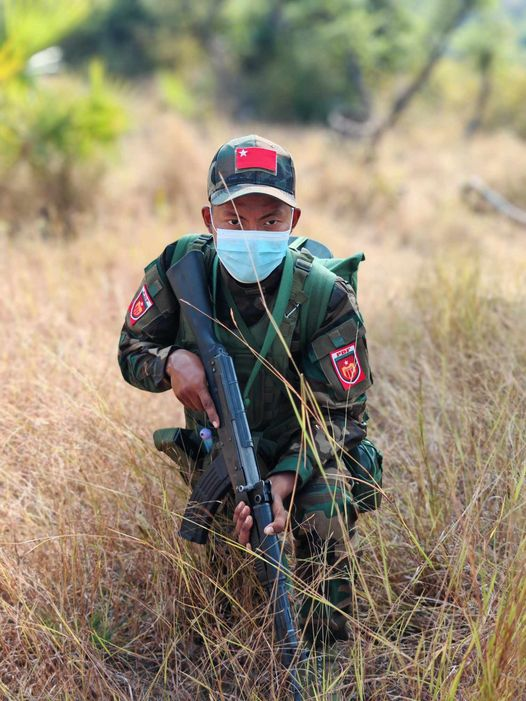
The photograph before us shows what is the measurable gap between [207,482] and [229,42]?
69.5 ft

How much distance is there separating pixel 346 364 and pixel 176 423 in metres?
1.12

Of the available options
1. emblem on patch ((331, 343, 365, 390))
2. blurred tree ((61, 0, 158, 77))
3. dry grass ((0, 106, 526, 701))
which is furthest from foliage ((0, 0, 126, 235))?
blurred tree ((61, 0, 158, 77))

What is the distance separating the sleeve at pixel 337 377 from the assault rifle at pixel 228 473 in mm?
141

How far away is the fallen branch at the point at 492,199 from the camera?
8.32 metres

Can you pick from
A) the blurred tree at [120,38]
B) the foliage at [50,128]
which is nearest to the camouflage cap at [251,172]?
the foliage at [50,128]

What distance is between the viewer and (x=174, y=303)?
2068 millimetres

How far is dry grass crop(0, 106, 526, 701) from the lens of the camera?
5.93ft

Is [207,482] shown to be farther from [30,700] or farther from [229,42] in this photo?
[229,42]

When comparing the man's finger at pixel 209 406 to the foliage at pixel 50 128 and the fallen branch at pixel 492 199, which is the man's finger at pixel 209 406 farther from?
the fallen branch at pixel 492 199

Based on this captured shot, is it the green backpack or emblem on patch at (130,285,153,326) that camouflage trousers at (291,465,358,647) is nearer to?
the green backpack

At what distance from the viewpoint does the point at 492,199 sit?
8.80 metres

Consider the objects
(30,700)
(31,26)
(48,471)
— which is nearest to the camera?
(30,700)

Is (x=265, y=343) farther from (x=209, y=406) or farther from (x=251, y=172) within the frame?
(x=251, y=172)

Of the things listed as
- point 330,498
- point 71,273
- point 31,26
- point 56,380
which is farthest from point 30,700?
point 31,26
